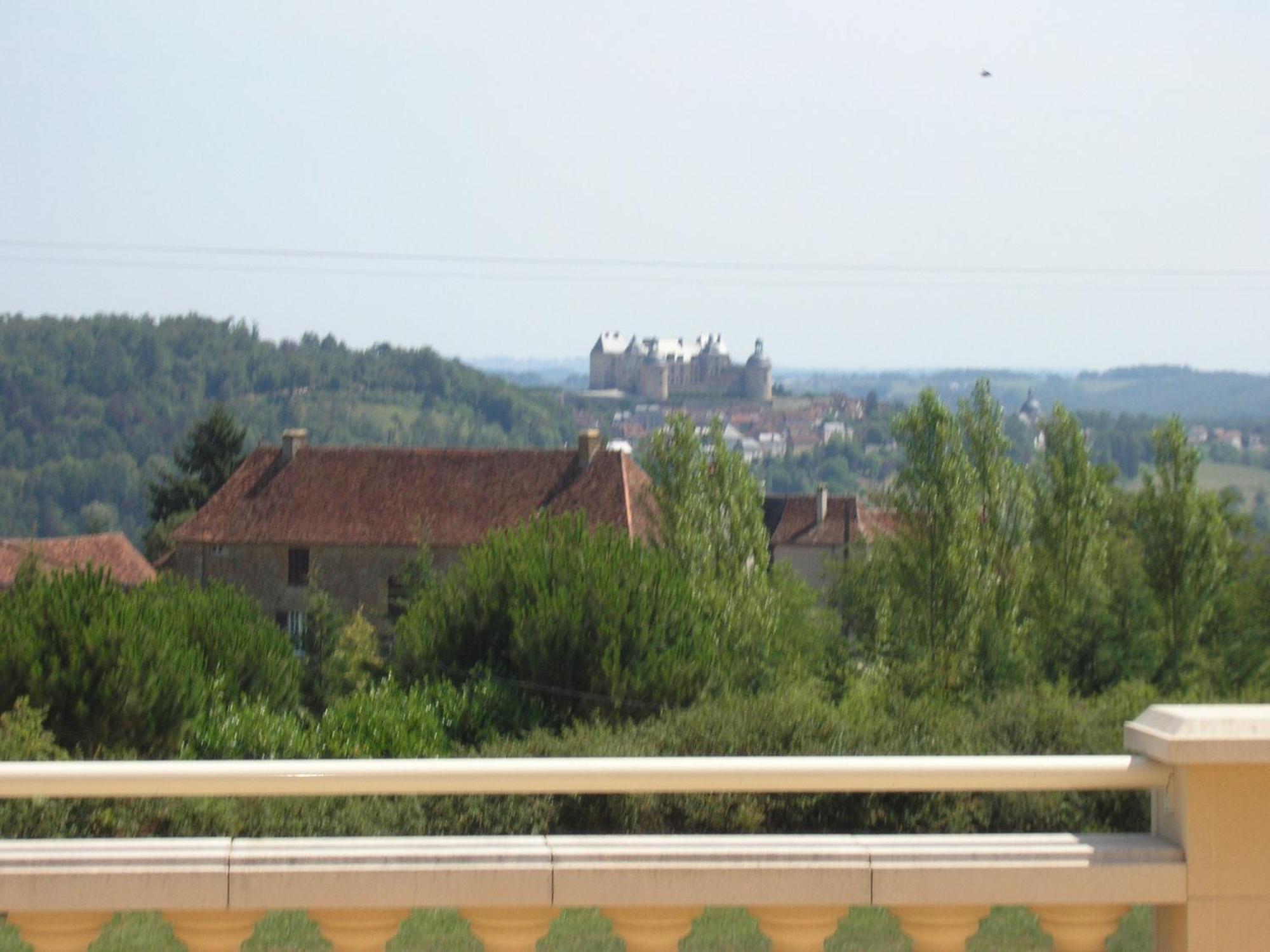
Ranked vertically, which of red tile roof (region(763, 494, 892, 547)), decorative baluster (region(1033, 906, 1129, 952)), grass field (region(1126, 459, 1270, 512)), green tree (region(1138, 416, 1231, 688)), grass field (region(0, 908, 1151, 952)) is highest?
decorative baluster (region(1033, 906, 1129, 952))

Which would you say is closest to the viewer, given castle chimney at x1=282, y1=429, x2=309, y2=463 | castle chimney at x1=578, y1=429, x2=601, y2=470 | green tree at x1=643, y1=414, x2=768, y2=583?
green tree at x1=643, y1=414, x2=768, y2=583

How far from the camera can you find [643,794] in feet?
20.9

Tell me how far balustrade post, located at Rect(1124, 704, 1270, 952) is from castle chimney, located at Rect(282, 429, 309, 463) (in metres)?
58.5

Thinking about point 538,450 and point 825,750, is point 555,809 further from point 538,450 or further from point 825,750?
point 538,450

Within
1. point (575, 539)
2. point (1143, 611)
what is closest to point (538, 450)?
point (1143, 611)

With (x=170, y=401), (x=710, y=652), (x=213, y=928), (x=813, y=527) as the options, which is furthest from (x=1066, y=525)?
(x=170, y=401)

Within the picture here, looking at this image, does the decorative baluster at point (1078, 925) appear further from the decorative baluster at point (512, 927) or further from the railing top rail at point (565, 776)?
the decorative baluster at point (512, 927)

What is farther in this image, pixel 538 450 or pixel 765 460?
pixel 765 460

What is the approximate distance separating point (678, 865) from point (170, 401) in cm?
17431

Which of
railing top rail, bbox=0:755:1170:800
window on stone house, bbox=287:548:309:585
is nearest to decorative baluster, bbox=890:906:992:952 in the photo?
railing top rail, bbox=0:755:1170:800

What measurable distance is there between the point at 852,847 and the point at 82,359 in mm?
179173

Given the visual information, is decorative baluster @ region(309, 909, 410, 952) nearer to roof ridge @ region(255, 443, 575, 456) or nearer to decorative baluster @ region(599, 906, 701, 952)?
decorative baluster @ region(599, 906, 701, 952)

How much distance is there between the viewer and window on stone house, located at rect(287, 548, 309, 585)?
185 ft

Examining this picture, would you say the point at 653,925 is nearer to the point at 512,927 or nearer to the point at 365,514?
the point at 512,927
